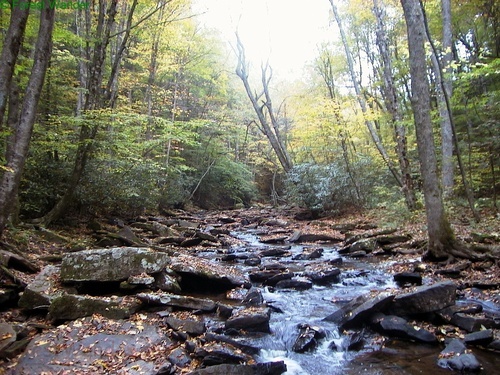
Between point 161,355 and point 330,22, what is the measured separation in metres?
21.8

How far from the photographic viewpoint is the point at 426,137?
8039mm

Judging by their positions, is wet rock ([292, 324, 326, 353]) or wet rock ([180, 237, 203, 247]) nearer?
wet rock ([292, 324, 326, 353])

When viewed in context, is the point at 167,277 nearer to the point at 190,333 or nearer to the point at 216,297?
the point at 216,297

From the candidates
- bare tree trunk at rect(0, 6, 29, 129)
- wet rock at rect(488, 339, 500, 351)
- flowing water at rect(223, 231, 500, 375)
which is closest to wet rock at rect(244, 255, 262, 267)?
flowing water at rect(223, 231, 500, 375)

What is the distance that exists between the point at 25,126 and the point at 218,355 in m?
5.42

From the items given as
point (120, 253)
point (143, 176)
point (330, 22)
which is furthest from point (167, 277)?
point (330, 22)

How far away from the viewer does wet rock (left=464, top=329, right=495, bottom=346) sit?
4.51 meters

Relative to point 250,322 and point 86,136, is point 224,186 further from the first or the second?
point 250,322

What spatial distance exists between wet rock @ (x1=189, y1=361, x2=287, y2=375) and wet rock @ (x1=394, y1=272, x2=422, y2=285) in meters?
3.92

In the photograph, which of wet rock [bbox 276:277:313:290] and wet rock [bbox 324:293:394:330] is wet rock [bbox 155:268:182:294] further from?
wet rock [bbox 324:293:394:330]

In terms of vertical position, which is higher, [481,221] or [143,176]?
[143,176]

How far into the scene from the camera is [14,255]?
6453mm

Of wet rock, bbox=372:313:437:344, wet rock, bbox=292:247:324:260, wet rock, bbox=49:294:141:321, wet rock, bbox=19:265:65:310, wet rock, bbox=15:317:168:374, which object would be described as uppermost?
wet rock, bbox=19:265:65:310

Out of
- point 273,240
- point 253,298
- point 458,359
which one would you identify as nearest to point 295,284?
point 253,298
